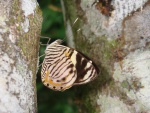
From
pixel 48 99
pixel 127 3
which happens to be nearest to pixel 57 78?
pixel 127 3

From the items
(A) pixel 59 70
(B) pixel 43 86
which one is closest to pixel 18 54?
(A) pixel 59 70

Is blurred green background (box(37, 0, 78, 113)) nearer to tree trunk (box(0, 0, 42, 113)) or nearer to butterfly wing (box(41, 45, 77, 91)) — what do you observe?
butterfly wing (box(41, 45, 77, 91))

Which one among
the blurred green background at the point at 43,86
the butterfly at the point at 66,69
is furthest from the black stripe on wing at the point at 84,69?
the blurred green background at the point at 43,86

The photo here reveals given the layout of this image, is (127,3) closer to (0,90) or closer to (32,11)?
(32,11)

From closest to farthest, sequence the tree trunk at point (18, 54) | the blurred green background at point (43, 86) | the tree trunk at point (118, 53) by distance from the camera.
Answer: the tree trunk at point (18, 54) < the tree trunk at point (118, 53) < the blurred green background at point (43, 86)

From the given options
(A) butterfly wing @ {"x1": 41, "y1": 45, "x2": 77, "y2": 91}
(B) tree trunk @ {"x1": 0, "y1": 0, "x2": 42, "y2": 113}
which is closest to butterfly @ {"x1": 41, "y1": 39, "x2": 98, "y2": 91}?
(A) butterfly wing @ {"x1": 41, "y1": 45, "x2": 77, "y2": 91}

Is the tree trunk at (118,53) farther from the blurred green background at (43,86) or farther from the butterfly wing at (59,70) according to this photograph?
the blurred green background at (43,86)

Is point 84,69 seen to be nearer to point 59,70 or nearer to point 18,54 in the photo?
point 59,70
